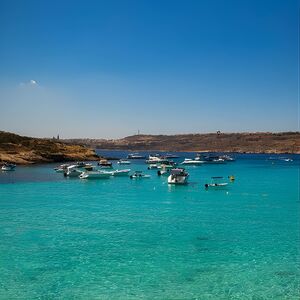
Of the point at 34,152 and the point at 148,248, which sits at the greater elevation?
the point at 34,152

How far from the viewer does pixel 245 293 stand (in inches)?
775

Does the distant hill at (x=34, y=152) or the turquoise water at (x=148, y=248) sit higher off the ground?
the distant hill at (x=34, y=152)

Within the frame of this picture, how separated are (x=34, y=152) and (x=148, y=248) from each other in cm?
10768

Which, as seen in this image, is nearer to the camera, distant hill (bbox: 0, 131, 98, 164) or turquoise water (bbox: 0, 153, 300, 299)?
turquoise water (bbox: 0, 153, 300, 299)

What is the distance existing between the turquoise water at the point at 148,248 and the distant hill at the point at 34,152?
68.4m

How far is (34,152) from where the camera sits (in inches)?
5054

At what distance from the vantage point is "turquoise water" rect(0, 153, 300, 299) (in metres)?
20.2

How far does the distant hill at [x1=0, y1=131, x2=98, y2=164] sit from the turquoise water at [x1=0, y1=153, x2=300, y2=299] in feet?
224

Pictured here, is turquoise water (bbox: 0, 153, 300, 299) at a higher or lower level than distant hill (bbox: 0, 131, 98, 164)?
lower

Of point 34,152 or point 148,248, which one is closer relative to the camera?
point 148,248

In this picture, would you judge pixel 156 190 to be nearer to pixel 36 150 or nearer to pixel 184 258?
pixel 184 258

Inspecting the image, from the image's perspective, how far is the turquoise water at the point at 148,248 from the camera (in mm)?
20172

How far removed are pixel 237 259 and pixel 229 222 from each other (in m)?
12.5

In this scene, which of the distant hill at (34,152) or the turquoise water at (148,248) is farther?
the distant hill at (34,152)
